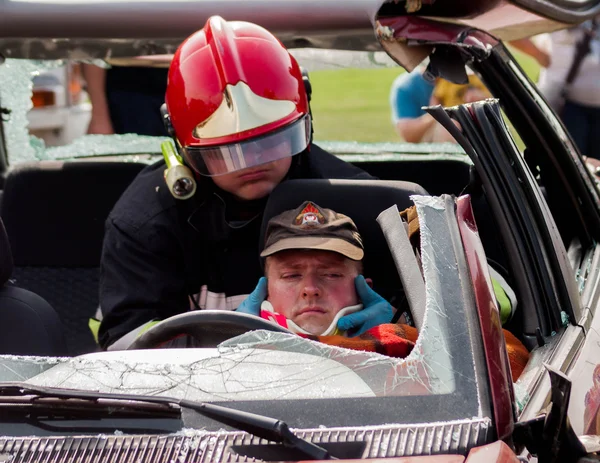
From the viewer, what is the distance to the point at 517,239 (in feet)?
7.79

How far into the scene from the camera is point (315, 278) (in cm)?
266

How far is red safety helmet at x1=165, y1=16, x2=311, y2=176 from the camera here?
310 cm

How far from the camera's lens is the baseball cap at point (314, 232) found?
2.67 meters

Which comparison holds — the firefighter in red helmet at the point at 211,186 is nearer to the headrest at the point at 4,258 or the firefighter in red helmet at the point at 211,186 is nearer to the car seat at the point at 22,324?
the car seat at the point at 22,324

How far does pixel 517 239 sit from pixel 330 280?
21.4 inches

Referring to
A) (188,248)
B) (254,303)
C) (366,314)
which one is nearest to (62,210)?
(188,248)

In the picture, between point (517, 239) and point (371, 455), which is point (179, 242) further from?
point (371, 455)

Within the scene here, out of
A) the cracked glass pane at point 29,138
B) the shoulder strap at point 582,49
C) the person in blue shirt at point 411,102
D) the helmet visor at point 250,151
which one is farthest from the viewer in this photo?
the person in blue shirt at point 411,102

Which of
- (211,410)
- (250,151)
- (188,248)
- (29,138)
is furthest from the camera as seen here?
(29,138)

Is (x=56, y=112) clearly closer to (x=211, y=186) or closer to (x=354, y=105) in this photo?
(x=211, y=186)

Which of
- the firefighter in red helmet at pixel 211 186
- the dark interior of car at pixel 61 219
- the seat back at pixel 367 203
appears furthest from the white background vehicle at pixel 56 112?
the seat back at pixel 367 203

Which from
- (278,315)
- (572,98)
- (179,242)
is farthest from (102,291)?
(572,98)

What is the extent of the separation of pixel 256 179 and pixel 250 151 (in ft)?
0.58

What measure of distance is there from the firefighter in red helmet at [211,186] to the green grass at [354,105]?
24.4 feet
